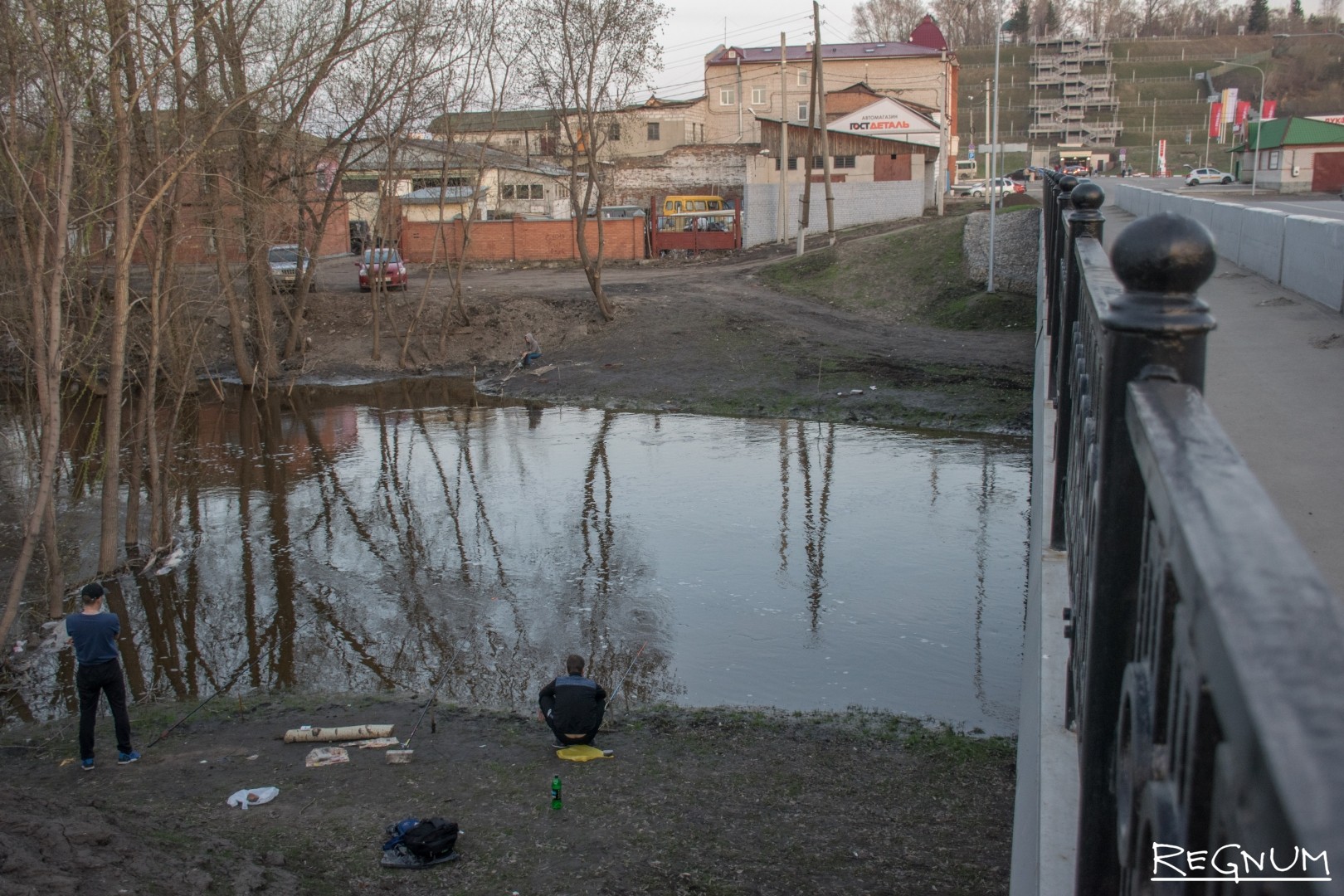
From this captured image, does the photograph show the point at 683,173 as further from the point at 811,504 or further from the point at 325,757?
the point at 325,757

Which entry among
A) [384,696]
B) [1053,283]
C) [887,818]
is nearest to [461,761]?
[384,696]

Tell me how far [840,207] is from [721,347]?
64.5 feet

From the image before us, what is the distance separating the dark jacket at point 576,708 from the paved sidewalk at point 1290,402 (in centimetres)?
489

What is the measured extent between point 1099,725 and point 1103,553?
17.2 inches

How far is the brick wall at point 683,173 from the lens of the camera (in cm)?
5222

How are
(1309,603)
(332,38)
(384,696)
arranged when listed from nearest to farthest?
1. (1309,603)
2. (384,696)
3. (332,38)

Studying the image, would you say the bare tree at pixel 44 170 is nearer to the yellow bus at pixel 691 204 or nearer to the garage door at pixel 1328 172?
the yellow bus at pixel 691 204

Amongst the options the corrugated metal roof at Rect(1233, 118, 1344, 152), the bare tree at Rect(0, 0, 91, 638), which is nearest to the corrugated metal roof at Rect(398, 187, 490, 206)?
the corrugated metal roof at Rect(1233, 118, 1344, 152)

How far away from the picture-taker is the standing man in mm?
8406

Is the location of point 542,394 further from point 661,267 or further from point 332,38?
point 661,267

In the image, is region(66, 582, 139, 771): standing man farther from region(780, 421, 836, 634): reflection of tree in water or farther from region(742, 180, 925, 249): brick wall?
region(742, 180, 925, 249): brick wall

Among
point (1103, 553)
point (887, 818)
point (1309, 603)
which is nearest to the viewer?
point (1309, 603)

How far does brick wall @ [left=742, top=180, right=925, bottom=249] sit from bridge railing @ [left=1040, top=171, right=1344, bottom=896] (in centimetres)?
4336

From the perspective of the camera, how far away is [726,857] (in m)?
6.81
